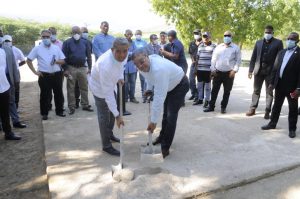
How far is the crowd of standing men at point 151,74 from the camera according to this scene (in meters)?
4.40

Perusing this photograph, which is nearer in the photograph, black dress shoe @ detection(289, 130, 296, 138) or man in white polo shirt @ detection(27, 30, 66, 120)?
black dress shoe @ detection(289, 130, 296, 138)

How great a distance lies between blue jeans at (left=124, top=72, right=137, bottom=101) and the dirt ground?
2301 mm

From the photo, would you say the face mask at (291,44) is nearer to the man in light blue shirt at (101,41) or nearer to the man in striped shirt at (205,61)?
the man in striped shirt at (205,61)


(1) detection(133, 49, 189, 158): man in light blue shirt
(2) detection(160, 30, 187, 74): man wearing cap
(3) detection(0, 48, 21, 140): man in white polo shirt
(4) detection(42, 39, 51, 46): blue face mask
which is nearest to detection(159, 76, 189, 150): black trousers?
(1) detection(133, 49, 189, 158): man in light blue shirt

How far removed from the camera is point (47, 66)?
23.8 feet

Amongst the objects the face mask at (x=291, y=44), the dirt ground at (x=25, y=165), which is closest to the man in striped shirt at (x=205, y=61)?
the face mask at (x=291, y=44)

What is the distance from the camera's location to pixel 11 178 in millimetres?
4926

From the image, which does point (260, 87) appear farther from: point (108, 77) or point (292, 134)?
point (108, 77)

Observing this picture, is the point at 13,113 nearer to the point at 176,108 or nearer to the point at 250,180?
the point at 176,108

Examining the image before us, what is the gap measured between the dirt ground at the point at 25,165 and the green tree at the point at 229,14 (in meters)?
16.2

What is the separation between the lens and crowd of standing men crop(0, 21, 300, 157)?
4402 millimetres

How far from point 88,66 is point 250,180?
16.2 feet

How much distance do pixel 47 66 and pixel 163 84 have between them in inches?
151

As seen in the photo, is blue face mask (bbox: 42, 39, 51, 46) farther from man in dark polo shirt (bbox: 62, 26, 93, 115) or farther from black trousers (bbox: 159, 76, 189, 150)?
black trousers (bbox: 159, 76, 189, 150)
